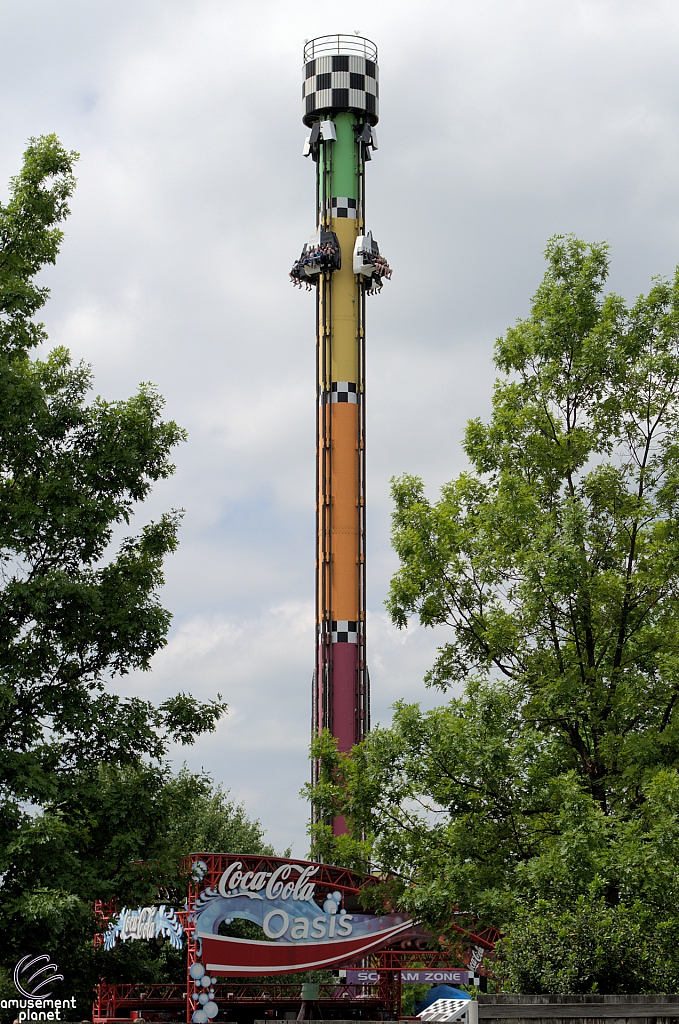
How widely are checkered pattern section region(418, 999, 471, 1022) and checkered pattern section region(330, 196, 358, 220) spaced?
5800 centimetres

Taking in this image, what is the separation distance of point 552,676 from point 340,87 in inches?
2096

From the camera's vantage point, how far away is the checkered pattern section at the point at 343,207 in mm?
65375

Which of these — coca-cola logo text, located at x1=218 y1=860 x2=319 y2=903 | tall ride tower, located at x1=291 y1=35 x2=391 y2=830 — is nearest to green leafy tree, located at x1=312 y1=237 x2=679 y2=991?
coca-cola logo text, located at x1=218 y1=860 x2=319 y2=903

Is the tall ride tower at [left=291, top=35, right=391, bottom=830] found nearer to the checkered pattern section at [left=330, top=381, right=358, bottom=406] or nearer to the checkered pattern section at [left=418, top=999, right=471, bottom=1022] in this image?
the checkered pattern section at [left=330, top=381, right=358, bottom=406]

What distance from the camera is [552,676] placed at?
63.2ft

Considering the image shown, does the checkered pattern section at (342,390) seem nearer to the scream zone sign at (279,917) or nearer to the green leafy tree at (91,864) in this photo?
the scream zone sign at (279,917)

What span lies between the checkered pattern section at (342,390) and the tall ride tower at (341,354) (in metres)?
0.05

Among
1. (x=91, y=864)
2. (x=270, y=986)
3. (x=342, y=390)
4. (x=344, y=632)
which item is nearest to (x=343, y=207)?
(x=342, y=390)

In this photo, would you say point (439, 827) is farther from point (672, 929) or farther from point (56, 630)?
point (56, 630)

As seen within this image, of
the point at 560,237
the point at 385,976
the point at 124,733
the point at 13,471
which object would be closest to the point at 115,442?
the point at 13,471

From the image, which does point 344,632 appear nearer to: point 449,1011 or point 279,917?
point 279,917

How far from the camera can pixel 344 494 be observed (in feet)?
202

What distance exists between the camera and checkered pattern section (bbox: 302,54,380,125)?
65.5 meters

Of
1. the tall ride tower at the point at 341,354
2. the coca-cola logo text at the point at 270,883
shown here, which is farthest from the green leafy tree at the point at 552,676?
the tall ride tower at the point at 341,354
